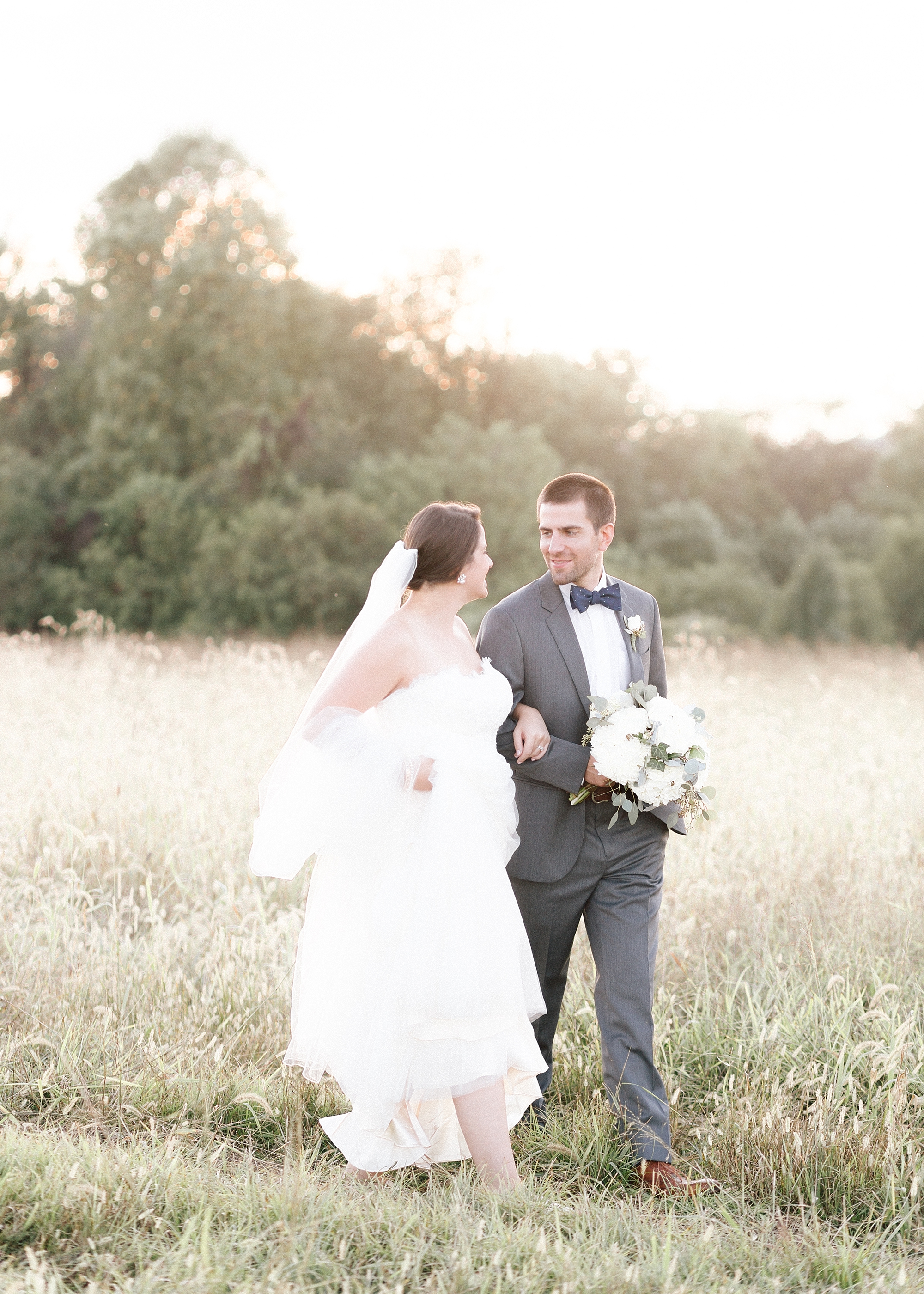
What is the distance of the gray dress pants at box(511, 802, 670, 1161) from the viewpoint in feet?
12.2

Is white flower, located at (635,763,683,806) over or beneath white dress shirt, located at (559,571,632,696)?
beneath

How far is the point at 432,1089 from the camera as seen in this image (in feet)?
11.1

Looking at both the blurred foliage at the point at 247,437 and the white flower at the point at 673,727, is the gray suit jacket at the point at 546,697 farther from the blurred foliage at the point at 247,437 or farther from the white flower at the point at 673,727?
the blurred foliage at the point at 247,437

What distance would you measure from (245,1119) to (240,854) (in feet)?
7.26

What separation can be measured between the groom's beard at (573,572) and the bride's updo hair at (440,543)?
1.32 ft

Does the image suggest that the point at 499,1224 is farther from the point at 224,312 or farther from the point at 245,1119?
the point at 224,312

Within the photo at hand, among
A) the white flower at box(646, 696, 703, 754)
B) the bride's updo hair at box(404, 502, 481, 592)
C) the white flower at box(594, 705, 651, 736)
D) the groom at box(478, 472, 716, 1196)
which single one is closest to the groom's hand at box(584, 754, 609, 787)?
the groom at box(478, 472, 716, 1196)

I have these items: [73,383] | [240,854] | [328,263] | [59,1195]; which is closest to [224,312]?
[328,263]

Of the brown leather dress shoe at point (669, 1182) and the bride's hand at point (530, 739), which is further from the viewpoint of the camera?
the bride's hand at point (530, 739)

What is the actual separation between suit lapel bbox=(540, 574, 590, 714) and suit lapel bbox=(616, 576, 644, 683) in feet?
0.65

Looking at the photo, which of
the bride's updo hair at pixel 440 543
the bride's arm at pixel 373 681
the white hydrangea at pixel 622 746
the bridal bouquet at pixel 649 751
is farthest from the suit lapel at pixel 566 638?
the bride's arm at pixel 373 681

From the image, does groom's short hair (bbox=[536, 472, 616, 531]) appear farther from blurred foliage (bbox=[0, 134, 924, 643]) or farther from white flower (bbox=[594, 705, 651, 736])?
blurred foliage (bbox=[0, 134, 924, 643])

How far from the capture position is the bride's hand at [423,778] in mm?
3426

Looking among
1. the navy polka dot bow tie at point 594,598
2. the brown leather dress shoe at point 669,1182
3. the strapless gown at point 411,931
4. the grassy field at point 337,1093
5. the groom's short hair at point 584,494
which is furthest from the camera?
the navy polka dot bow tie at point 594,598
